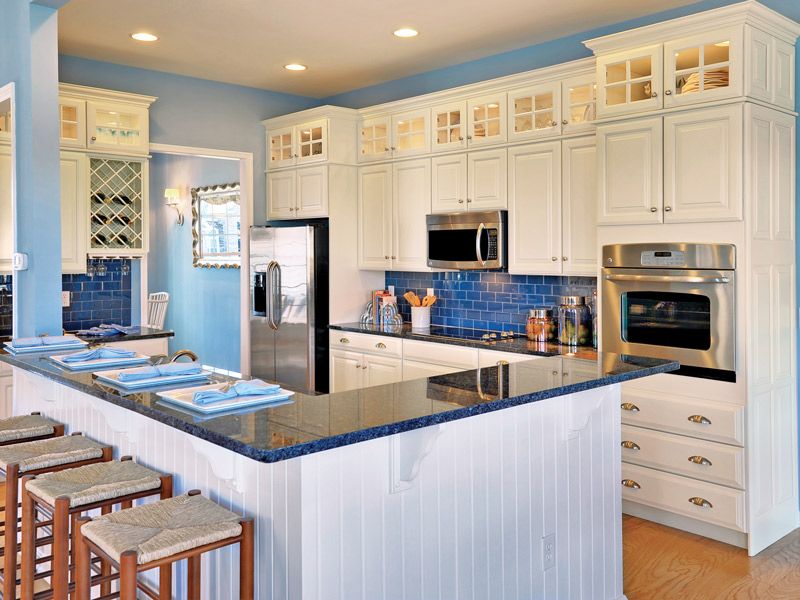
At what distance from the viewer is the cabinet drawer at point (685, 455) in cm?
363

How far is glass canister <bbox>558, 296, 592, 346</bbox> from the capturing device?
452 centimetres

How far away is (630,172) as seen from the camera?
389 centimetres

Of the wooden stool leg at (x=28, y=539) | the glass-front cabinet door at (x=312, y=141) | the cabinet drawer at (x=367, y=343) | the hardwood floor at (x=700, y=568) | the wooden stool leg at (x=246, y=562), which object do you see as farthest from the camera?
the glass-front cabinet door at (x=312, y=141)

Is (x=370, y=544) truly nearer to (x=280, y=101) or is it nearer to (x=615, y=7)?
(x=615, y=7)

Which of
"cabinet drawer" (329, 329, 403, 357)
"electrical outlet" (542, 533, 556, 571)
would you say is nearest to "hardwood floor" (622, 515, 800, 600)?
"electrical outlet" (542, 533, 556, 571)

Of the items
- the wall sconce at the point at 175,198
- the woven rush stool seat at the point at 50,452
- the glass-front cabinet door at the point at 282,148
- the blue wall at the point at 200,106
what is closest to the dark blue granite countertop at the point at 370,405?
the woven rush stool seat at the point at 50,452

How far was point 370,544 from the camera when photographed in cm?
203

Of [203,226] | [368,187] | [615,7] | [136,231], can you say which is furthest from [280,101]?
[615,7]

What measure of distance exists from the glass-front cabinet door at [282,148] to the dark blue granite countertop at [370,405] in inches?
137

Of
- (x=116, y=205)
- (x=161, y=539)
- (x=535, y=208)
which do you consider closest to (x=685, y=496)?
(x=535, y=208)

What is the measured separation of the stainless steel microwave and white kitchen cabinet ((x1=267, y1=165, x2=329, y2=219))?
94cm

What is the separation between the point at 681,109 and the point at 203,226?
582 centimetres

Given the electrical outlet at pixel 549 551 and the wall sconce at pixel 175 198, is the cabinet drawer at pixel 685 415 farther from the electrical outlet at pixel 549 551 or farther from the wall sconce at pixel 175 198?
the wall sconce at pixel 175 198

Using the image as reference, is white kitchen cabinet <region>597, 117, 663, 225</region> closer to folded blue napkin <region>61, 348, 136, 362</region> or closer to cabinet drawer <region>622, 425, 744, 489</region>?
cabinet drawer <region>622, 425, 744, 489</region>
